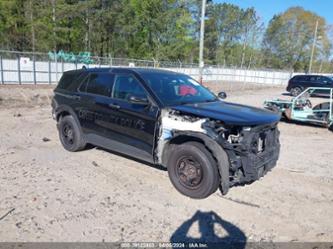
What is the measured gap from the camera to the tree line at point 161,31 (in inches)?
1613

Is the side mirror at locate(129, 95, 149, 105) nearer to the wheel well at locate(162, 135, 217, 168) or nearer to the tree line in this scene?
the wheel well at locate(162, 135, 217, 168)

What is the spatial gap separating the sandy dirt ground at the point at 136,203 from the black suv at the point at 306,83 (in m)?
19.7

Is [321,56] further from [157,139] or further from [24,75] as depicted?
[157,139]

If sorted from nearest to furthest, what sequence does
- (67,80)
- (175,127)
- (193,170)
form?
(193,170) → (175,127) → (67,80)

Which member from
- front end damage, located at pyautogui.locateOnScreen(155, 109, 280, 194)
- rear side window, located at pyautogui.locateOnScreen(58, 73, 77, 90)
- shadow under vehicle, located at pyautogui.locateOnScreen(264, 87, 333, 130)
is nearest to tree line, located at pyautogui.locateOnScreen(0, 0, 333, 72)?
shadow under vehicle, located at pyautogui.locateOnScreen(264, 87, 333, 130)

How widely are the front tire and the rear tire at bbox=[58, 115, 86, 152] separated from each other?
7.71 ft

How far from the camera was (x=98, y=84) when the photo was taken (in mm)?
5926

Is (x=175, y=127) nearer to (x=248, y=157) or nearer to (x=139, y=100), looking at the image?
(x=139, y=100)

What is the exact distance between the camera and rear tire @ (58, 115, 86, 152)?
6.28m

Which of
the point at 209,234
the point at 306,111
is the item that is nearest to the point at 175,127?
the point at 209,234

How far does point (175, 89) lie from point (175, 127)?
1.00 metres

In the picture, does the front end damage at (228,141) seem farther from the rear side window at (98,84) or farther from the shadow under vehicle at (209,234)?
the rear side window at (98,84)

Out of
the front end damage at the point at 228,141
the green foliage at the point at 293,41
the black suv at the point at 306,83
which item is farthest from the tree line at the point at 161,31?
the front end damage at the point at 228,141

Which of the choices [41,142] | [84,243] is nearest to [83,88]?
[41,142]
